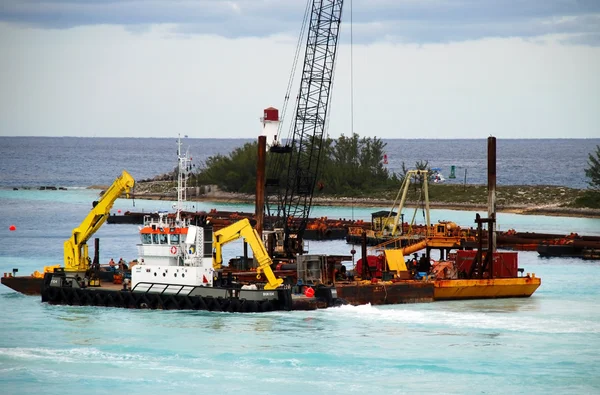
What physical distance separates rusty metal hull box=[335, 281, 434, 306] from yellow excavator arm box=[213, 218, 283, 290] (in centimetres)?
320

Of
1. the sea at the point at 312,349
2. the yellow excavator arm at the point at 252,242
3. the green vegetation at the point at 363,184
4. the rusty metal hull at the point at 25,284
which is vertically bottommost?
the sea at the point at 312,349

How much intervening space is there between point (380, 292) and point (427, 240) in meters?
19.2

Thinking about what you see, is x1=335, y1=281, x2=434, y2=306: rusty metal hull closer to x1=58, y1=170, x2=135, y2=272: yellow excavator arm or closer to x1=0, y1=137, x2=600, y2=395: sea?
x1=0, y1=137, x2=600, y2=395: sea

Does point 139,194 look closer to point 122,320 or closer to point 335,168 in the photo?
point 335,168

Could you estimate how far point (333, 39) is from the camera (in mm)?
75875

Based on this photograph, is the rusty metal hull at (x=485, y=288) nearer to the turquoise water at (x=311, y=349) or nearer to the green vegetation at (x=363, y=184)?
the turquoise water at (x=311, y=349)

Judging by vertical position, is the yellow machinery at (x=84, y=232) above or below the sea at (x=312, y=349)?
above

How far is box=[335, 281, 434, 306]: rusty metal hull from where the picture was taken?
5656 cm

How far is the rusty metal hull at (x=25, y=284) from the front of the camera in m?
60.2

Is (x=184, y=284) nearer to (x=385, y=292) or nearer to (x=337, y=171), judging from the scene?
(x=385, y=292)

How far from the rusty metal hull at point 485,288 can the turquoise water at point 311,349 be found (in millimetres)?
545

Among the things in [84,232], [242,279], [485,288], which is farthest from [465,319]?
[84,232]

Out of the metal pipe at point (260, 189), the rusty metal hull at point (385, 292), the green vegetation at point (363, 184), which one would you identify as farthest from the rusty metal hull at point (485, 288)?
the green vegetation at point (363, 184)

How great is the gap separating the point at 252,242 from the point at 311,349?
29.0ft
